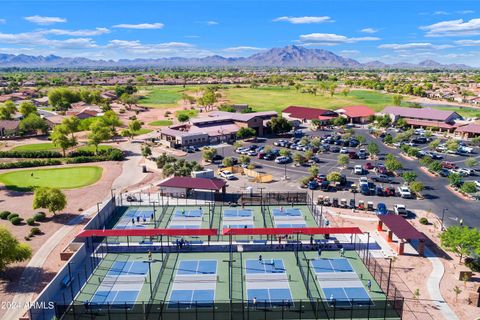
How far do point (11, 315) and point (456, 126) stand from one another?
108564 millimetres

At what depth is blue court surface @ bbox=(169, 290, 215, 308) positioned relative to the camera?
2972 centimetres

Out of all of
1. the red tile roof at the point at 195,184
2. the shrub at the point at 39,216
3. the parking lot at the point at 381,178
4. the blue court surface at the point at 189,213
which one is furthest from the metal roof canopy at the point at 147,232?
the parking lot at the point at 381,178

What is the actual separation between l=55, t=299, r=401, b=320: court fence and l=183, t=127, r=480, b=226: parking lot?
24.7 m

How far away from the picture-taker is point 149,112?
5792 inches

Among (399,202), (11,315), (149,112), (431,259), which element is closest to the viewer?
(11,315)

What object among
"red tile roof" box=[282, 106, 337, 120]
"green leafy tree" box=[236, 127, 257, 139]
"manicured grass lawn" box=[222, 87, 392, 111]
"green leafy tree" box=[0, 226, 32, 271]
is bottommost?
"green leafy tree" box=[0, 226, 32, 271]

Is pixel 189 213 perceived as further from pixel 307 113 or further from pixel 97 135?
pixel 307 113

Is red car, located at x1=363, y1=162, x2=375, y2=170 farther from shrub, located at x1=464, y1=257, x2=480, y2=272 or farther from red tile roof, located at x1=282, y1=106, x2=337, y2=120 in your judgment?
red tile roof, located at x1=282, y1=106, x2=337, y2=120

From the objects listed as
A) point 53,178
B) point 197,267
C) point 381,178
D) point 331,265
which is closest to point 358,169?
point 381,178

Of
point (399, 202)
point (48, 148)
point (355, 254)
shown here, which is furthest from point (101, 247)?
point (48, 148)

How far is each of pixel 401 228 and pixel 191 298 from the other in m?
23.9

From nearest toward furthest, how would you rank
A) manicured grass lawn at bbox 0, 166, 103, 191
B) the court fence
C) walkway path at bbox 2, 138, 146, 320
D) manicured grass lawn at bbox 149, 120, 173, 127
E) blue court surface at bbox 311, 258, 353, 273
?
the court fence → walkway path at bbox 2, 138, 146, 320 → blue court surface at bbox 311, 258, 353, 273 → manicured grass lawn at bbox 0, 166, 103, 191 → manicured grass lawn at bbox 149, 120, 173, 127

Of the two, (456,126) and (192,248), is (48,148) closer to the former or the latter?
(192,248)

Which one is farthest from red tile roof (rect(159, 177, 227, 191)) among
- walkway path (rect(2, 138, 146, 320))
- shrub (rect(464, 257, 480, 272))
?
shrub (rect(464, 257, 480, 272))
